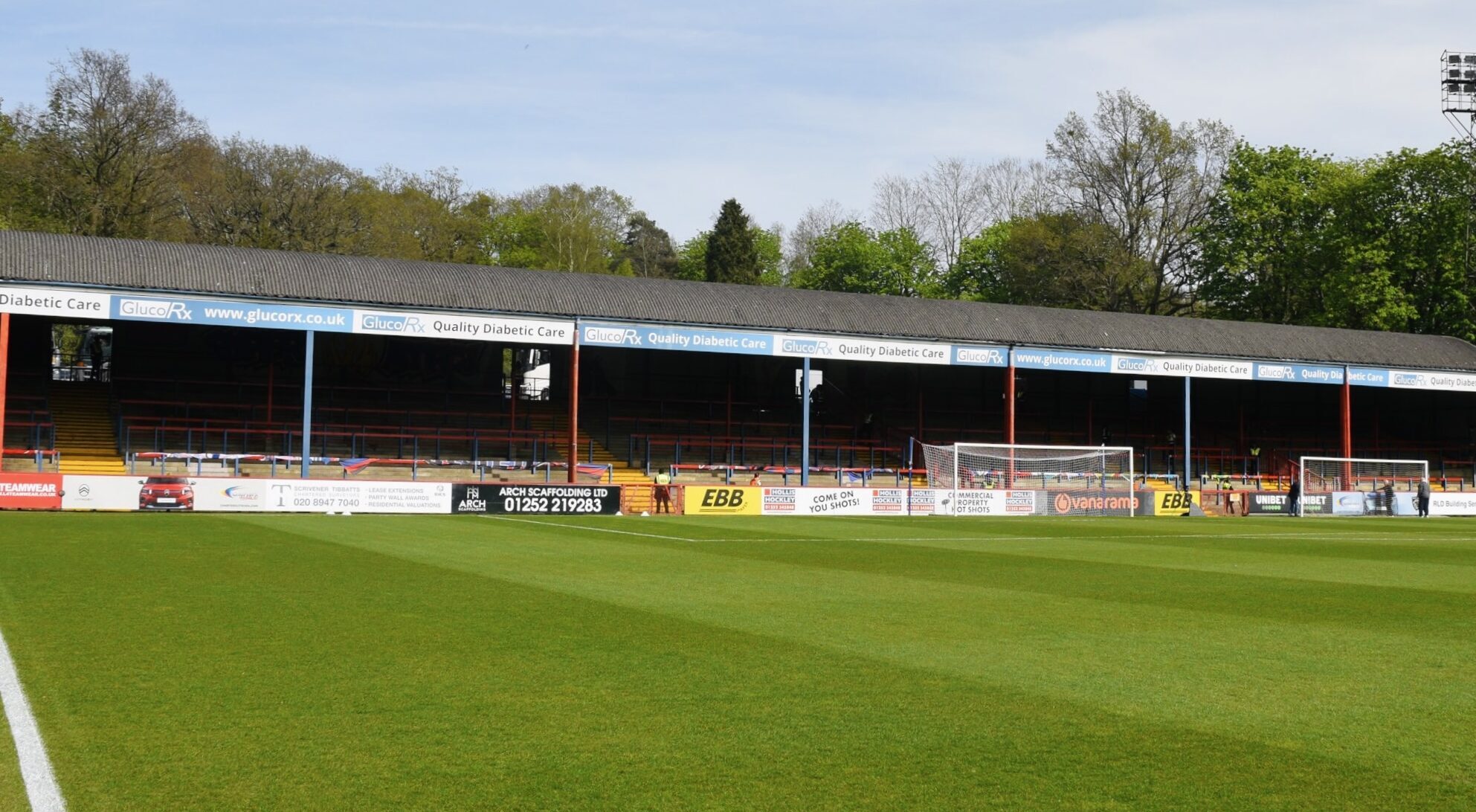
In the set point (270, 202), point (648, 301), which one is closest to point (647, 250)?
point (270, 202)

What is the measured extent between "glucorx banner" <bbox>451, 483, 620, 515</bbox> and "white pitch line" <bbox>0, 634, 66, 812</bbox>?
2596 centimetres

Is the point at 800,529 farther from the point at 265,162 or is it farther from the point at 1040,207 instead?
the point at 1040,207

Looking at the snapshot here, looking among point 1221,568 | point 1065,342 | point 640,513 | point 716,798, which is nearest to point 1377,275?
point 1065,342

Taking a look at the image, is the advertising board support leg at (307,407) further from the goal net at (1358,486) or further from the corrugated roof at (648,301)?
the goal net at (1358,486)

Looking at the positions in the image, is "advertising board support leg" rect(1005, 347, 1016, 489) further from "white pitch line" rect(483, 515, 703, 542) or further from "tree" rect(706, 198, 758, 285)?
"tree" rect(706, 198, 758, 285)

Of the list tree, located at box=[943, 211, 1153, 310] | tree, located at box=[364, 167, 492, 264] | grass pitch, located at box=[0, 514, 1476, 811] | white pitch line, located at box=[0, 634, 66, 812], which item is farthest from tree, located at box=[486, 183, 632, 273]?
white pitch line, located at box=[0, 634, 66, 812]

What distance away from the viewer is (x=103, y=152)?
57.3 metres

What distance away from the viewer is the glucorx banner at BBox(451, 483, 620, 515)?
3425cm

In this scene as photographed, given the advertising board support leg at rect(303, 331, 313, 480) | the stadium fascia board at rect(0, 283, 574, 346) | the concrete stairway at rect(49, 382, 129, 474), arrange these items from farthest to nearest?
the concrete stairway at rect(49, 382, 129, 474), the advertising board support leg at rect(303, 331, 313, 480), the stadium fascia board at rect(0, 283, 574, 346)

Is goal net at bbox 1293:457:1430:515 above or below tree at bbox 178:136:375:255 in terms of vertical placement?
below

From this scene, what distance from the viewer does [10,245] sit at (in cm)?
3469

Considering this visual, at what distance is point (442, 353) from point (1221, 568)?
33.7 m

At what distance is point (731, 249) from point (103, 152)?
38.4 meters

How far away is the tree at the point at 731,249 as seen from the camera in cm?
8431
